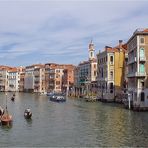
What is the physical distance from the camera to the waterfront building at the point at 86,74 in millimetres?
63556

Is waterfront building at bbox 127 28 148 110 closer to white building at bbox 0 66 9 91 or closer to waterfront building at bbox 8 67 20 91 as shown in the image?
waterfront building at bbox 8 67 20 91

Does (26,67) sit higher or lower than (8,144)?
higher

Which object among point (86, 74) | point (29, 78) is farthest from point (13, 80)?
point (86, 74)

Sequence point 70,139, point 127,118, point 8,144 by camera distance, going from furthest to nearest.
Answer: point 127,118, point 70,139, point 8,144

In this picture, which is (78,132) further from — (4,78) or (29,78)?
(4,78)

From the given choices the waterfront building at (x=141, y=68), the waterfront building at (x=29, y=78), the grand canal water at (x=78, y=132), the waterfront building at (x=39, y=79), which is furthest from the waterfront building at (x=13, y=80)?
the grand canal water at (x=78, y=132)

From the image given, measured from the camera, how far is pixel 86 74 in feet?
221

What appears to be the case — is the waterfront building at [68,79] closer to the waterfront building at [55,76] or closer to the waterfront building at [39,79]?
the waterfront building at [55,76]

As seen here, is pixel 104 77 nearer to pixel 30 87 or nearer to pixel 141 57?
pixel 141 57

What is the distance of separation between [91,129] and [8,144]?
5711 mm

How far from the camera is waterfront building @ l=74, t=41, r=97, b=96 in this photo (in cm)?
6356

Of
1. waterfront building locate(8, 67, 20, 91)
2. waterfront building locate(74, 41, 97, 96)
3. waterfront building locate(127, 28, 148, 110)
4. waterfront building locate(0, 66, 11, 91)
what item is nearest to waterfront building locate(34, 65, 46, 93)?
waterfront building locate(8, 67, 20, 91)

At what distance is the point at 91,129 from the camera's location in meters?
21.0

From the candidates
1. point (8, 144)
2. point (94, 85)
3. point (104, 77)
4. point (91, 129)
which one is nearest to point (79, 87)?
point (94, 85)
